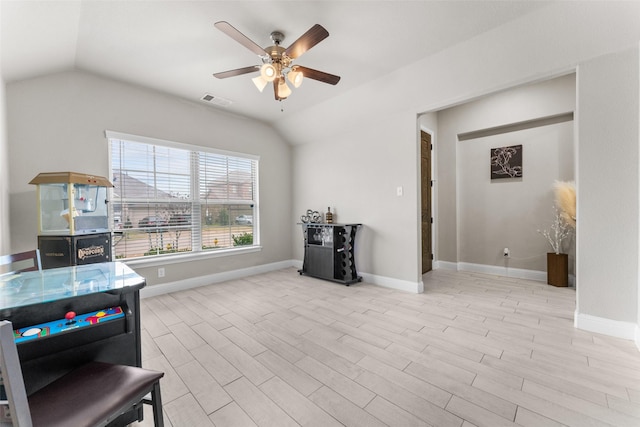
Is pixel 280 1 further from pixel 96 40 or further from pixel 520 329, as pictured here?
pixel 520 329

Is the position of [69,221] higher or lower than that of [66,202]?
lower

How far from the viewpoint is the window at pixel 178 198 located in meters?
3.47

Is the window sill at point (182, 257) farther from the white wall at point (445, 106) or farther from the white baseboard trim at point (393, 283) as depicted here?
the white baseboard trim at point (393, 283)

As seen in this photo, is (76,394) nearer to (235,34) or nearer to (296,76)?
(235,34)

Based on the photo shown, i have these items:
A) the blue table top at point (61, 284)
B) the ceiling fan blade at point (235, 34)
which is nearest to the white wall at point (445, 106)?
the ceiling fan blade at point (235, 34)

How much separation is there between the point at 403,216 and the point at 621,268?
2.09 metres

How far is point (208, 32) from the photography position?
8.00ft

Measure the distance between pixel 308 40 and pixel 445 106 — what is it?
6.80 feet

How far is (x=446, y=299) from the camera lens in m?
3.34

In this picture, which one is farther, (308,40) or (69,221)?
(69,221)

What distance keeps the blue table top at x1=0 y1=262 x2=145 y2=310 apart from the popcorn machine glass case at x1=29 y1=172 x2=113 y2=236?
54.7 inches

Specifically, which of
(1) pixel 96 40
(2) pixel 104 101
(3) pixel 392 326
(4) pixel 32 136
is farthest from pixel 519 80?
(4) pixel 32 136

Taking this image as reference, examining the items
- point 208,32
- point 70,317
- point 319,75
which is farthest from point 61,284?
point 319,75

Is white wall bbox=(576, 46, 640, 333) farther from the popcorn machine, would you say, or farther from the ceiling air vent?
the popcorn machine
